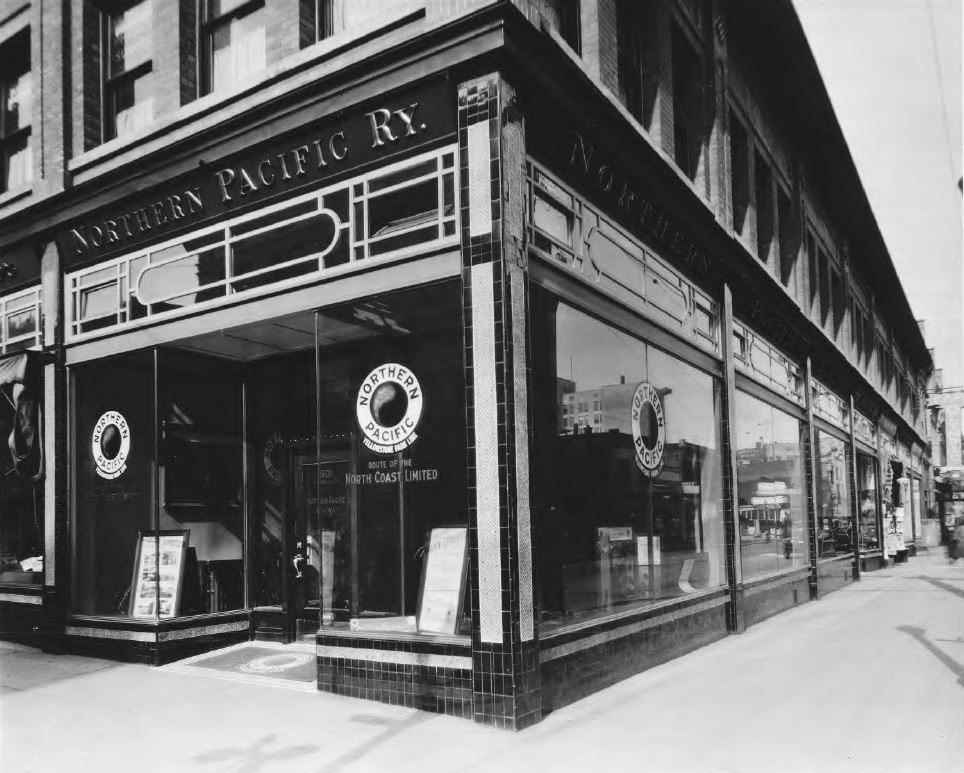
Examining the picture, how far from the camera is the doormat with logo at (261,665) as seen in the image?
29.0 ft

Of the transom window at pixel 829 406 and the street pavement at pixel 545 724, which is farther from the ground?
the transom window at pixel 829 406

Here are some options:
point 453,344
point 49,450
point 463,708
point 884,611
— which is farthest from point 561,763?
point 884,611

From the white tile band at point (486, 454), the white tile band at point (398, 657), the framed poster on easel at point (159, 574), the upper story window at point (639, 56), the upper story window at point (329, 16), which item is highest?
the upper story window at point (639, 56)

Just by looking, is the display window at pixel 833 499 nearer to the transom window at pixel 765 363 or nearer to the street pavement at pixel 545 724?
the transom window at pixel 765 363

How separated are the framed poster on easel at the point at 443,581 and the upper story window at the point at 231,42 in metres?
5.45

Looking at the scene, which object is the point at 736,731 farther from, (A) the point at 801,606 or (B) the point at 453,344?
(A) the point at 801,606

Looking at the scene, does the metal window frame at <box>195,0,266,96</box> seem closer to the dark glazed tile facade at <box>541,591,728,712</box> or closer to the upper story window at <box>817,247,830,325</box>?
the dark glazed tile facade at <box>541,591,728,712</box>

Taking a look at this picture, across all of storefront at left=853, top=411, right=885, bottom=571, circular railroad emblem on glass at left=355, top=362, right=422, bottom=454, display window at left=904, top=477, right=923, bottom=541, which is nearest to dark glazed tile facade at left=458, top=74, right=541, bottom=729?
circular railroad emblem on glass at left=355, top=362, right=422, bottom=454

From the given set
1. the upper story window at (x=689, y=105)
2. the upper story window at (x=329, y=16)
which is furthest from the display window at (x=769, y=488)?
the upper story window at (x=329, y=16)

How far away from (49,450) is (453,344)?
20.1 feet

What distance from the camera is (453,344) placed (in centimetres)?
786

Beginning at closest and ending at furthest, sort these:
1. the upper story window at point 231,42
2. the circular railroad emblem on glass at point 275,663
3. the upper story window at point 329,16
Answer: the upper story window at point 329,16 < the circular railroad emblem on glass at point 275,663 < the upper story window at point 231,42

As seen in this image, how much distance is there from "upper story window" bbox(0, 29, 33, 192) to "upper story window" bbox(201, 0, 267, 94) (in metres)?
3.67

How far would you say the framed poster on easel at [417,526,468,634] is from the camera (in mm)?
7793
